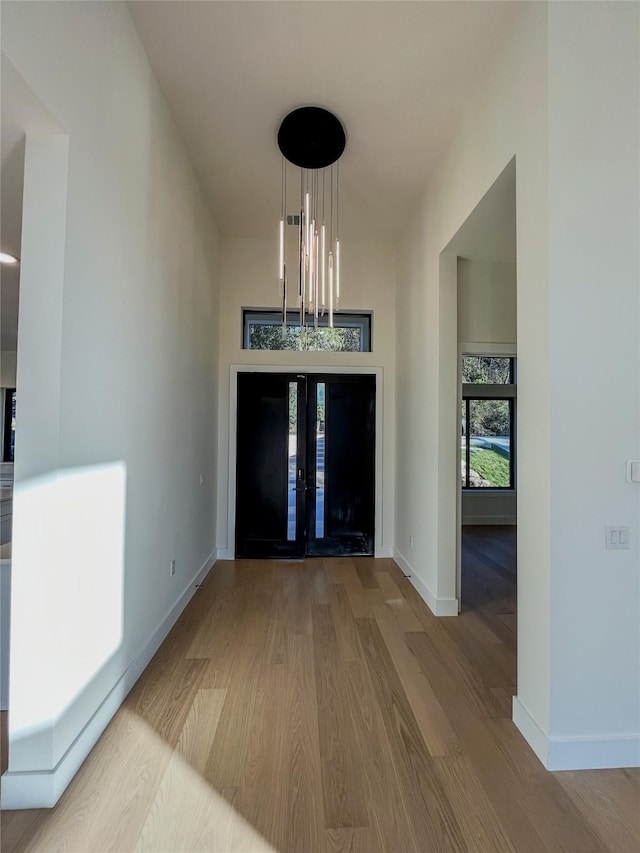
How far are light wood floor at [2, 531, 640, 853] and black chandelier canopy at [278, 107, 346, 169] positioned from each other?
355 centimetres

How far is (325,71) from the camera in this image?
8.08 ft

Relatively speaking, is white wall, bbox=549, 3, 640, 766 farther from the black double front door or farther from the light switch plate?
the black double front door

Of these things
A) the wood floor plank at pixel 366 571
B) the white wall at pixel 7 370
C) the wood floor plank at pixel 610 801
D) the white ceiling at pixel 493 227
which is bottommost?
the wood floor plank at pixel 610 801

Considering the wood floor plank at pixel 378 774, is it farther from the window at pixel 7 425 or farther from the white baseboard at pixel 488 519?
the window at pixel 7 425

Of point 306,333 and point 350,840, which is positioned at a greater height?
point 306,333

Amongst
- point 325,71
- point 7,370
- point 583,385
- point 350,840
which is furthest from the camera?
point 7,370

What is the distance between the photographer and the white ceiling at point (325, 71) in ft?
6.96

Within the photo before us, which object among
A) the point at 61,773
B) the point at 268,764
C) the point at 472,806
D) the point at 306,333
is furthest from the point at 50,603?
the point at 306,333

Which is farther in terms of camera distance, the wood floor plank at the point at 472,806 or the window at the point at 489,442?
the window at the point at 489,442

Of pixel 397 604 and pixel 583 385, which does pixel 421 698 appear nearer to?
pixel 397 604

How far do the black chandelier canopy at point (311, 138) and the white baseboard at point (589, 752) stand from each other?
3.73m

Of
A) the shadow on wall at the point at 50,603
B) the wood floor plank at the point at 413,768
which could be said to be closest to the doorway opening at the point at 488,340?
the wood floor plank at the point at 413,768

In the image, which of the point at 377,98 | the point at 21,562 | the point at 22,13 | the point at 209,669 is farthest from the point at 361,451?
the point at 22,13

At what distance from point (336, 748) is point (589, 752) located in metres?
1.10
